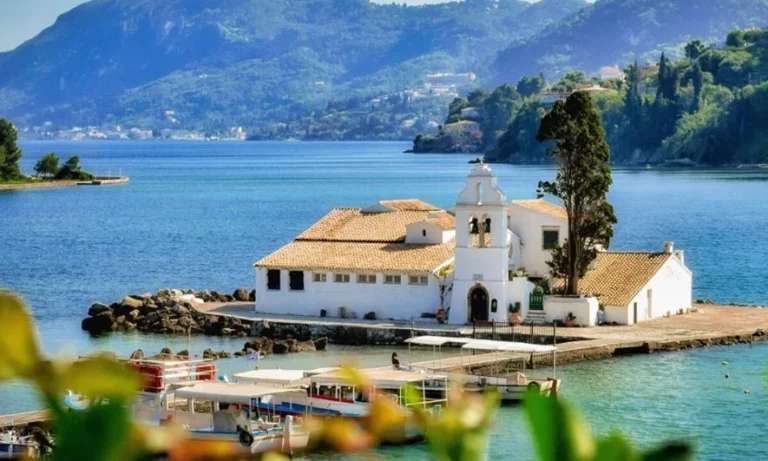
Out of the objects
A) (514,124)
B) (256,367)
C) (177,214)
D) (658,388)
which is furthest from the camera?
(514,124)

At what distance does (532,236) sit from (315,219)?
175 ft

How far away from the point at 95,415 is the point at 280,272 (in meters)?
33.1

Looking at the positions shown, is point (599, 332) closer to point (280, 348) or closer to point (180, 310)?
point (280, 348)

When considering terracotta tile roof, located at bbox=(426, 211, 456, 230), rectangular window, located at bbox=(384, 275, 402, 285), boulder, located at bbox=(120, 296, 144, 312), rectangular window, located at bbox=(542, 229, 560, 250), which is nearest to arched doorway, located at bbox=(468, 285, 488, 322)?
rectangular window, located at bbox=(384, 275, 402, 285)

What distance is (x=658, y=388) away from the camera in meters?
26.4

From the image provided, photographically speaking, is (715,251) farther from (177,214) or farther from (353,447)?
(353,447)

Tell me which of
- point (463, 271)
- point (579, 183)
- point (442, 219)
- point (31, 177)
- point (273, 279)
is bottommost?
point (31, 177)

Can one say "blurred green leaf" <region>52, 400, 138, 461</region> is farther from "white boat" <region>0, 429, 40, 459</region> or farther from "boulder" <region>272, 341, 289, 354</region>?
"boulder" <region>272, 341, 289, 354</region>

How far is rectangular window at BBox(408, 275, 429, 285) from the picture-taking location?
33.0 metres

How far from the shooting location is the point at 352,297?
111ft

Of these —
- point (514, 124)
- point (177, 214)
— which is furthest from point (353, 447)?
point (514, 124)

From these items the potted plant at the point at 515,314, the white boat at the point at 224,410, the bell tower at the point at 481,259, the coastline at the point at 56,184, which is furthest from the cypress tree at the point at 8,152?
the white boat at the point at 224,410

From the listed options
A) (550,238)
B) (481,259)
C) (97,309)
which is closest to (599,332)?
(481,259)

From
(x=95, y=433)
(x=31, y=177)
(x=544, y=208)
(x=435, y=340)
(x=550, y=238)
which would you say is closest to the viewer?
(x=95, y=433)
